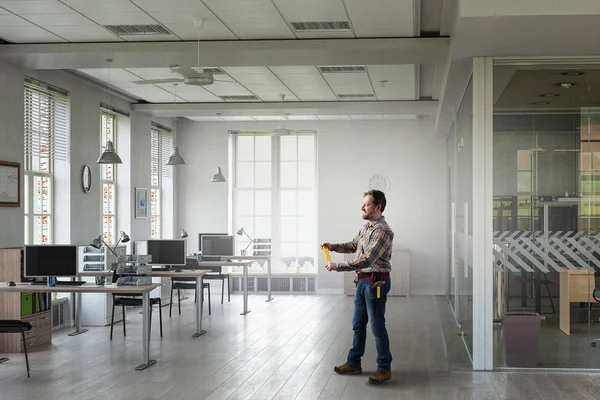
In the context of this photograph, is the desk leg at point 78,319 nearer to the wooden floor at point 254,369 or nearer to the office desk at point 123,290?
the wooden floor at point 254,369

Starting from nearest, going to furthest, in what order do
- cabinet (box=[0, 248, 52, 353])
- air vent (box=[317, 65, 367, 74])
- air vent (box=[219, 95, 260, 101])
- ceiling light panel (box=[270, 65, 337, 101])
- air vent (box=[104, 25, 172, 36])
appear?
air vent (box=[104, 25, 172, 36]) → cabinet (box=[0, 248, 52, 353]) → air vent (box=[317, 65, 367, 74]) → ceiling light panel (box=[270, 65, 337, 101]) → air vent (box=[219, 95, 260, 101])

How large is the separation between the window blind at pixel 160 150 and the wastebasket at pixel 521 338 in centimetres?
740

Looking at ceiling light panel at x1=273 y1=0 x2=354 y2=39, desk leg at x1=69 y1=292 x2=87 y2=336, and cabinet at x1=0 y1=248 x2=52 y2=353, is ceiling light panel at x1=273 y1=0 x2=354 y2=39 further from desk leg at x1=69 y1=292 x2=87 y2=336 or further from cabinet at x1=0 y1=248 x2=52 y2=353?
desk leg at x1=69 y1=292 x2=87 y2=336

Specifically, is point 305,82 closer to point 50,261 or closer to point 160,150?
point 160,150

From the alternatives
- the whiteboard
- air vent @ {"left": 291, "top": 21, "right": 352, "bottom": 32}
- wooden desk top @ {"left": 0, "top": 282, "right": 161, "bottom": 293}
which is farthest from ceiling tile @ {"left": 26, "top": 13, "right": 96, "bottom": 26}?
wooden desk top @ {"left": 0, "top": 282, "right": 161, "bottom": 293}

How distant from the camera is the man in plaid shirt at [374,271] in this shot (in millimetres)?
5570

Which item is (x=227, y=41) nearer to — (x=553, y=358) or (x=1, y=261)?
(x=1, y=261)

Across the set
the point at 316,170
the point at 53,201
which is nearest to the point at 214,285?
the point at 316,170

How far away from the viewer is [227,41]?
23.5ft

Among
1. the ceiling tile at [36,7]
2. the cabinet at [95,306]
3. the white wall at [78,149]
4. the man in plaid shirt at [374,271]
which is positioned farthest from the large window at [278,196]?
the man in plaid shirt at [374,271]

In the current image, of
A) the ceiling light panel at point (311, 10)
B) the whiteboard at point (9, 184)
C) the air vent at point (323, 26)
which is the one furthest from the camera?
the whiteboard at point (9, 184)

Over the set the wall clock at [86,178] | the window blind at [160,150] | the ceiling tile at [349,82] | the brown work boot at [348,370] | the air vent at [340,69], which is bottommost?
the brown work boot at [348,370]

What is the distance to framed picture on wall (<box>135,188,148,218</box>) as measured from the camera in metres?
11.0

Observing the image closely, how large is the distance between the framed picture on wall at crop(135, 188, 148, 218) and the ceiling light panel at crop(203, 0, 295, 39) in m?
4.71
